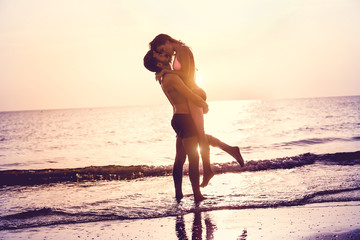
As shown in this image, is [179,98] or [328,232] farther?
[179,98]

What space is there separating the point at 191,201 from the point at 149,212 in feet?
2.49

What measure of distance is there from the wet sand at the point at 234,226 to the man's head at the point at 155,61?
2118mm

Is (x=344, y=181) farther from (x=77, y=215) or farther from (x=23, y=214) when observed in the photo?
(x=23, y=214)

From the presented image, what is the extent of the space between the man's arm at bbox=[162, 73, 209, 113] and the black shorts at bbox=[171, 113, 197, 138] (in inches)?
10.8

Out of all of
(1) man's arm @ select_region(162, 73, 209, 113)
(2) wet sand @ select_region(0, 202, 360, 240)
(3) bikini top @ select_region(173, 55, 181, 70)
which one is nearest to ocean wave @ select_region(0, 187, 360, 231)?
(2) wet sand @ select_region(0, 202, 360, 240)

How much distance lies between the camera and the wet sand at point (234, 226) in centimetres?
377

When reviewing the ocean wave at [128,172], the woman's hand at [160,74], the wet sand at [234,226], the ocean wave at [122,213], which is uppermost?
the woman's hand at [160,74]

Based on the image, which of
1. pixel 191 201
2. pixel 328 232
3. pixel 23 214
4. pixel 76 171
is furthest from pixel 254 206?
pixel 76 171

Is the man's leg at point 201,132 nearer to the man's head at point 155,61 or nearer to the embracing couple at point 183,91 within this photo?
the embracing couple at point 183,91

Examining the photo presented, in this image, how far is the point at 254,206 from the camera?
16.3 ft

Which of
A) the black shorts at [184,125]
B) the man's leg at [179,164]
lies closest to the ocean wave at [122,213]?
the man's leg at [179,164]

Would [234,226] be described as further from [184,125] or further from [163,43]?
[163,43]

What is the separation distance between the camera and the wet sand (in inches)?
148

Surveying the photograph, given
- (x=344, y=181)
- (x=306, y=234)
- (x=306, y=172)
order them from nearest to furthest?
(x=306, y=234) → (x=344, y=181) → (x=306, y=172)
